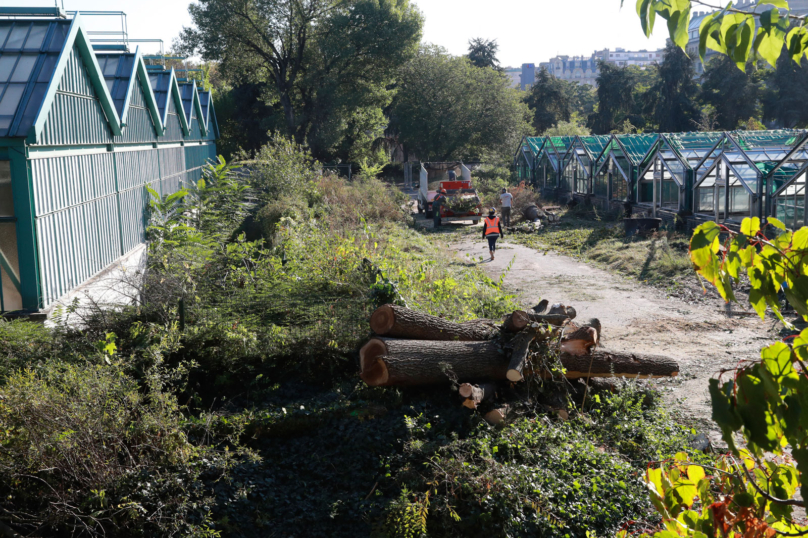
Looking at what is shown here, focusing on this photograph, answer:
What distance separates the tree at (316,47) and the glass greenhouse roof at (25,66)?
83.8ft

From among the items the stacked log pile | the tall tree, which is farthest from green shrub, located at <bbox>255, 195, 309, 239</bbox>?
the tall tree

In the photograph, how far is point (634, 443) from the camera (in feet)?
23.2

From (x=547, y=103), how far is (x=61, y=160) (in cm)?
5870

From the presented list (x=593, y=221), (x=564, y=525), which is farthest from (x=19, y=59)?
(x=593, y=221)

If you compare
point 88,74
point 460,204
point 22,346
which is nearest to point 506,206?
point 460,204

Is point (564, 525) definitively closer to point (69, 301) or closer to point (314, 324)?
point (314, 324)

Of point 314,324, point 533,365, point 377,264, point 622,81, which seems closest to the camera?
point 533,365

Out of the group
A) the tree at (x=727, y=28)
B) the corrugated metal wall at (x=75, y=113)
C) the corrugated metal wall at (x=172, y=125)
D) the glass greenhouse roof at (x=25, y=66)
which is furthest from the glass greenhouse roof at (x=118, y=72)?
the tree at (x=727, y=28)

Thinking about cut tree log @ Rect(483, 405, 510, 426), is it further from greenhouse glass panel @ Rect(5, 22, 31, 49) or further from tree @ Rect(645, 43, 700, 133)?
tree @ Rect(645, 43, 700, 133)

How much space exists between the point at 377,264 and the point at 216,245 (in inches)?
225

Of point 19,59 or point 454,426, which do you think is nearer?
point 454,426

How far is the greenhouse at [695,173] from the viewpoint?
1814 centimetres

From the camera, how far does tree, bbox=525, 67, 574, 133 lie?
209ft

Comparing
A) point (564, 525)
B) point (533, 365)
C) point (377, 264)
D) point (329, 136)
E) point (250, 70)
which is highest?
point (250, 70)
